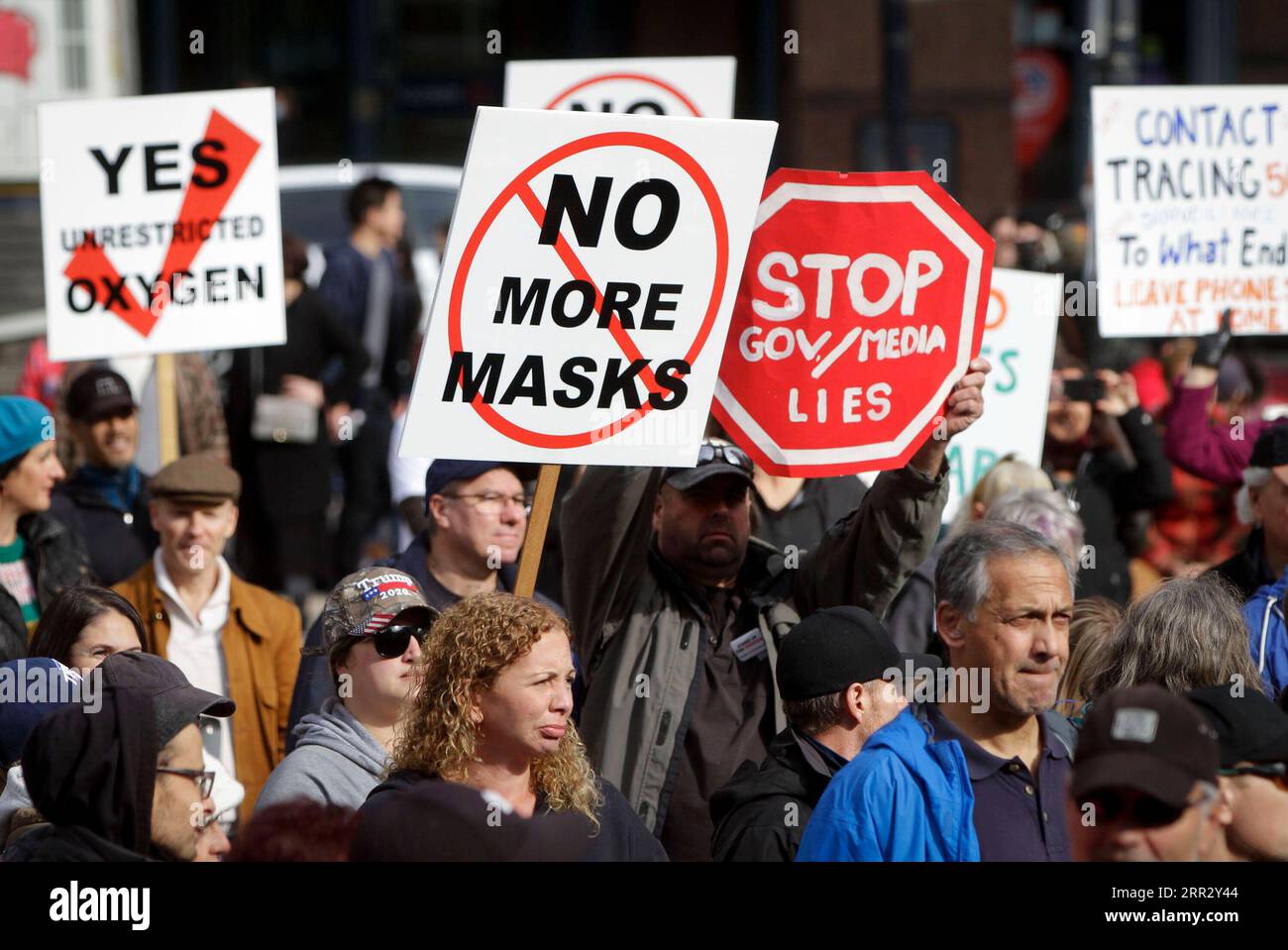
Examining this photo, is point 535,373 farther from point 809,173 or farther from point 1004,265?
point 1004,265

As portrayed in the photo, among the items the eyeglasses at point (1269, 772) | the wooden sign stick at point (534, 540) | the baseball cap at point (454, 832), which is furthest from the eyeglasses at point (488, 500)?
the eyeglasses at point (1269, 772)

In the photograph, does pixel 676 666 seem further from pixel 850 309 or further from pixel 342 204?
pixel 342 204

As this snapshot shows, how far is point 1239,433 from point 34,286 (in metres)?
10.8

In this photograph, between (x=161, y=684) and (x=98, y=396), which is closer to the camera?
(x=161, y=684)

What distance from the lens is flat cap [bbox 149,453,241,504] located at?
19.6ft

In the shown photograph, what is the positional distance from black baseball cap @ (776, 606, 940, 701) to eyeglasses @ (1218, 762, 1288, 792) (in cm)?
89

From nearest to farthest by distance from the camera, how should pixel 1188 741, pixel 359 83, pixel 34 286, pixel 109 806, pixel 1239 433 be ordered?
pixel 1188 741, pixel 109 806, pixel 1239 433, pixel 34 286, pixel 359 83

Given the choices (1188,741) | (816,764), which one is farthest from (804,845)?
(1188,741)

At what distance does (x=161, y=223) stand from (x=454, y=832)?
13.8 feet

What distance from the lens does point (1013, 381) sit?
7.07 m

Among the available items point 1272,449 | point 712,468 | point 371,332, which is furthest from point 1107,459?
point 371,332

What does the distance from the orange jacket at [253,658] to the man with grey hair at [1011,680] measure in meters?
2.34

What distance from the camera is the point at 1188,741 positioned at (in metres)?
3.03

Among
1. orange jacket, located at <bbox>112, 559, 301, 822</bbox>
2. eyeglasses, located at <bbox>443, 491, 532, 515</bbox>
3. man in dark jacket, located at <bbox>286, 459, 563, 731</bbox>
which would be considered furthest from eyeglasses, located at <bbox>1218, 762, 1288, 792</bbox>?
orange jacket, located at <bbox>112, 559, 301, 822</bbox>
